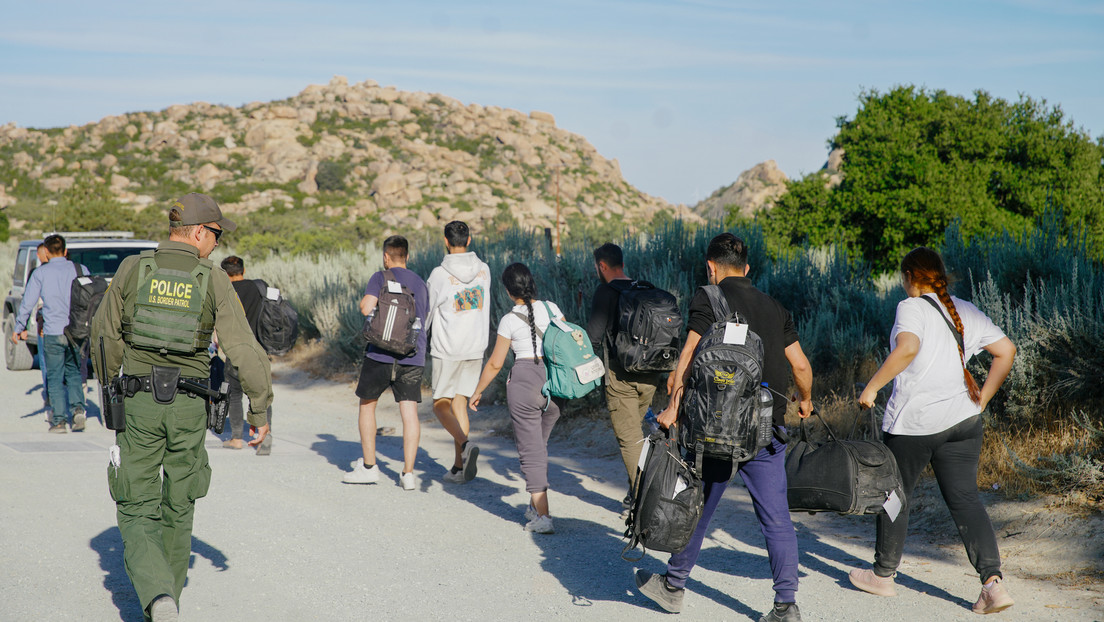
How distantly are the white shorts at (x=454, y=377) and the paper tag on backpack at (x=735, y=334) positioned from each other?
334cm

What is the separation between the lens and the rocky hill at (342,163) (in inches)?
2579

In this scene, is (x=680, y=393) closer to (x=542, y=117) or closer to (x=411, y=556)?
(x=411, y=556)

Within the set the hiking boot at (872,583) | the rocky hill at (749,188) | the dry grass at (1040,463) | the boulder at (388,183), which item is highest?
the rocky hill at (749,188)

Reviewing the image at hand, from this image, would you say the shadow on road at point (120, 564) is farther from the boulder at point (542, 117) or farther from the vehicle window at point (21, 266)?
the boulder at point (542, 117)

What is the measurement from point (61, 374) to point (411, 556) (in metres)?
5.56

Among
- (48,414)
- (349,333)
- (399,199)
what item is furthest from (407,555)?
(399,199)

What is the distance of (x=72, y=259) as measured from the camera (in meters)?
12.6

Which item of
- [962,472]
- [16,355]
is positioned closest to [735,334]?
[962,472]

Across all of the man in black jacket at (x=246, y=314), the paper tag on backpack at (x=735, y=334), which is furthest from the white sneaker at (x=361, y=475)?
the paper tag on backpack at (x=735, y=334)

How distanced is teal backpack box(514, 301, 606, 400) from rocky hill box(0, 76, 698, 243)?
47.1 m

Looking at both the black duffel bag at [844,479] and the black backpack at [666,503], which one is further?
the black duffel bag at [844,479]

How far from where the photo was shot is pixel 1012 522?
5785mm

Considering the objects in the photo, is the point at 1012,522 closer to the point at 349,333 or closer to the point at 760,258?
the point at 760,258

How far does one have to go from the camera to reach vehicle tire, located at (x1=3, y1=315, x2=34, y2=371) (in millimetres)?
14141
